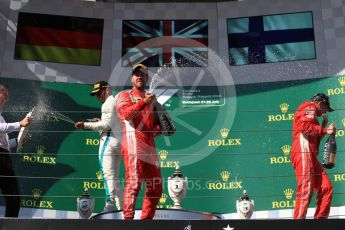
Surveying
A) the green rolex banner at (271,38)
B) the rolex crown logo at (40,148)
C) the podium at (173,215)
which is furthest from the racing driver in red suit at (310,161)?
the rolex crown logo at (40,148)

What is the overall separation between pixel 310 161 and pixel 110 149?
3.73ft

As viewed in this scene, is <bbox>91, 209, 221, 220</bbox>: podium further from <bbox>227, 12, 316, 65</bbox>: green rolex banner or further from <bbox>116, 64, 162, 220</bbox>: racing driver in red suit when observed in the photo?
<bbox>227, 12, 316, 65</bbox>: green rolex banner

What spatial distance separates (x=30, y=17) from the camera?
4879 millimetres

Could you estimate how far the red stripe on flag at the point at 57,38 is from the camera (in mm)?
4832

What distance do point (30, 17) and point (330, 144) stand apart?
105 inches

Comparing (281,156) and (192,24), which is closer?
(281,156)

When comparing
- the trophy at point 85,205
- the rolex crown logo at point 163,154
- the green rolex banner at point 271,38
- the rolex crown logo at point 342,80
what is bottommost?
the trophy at point 85,205

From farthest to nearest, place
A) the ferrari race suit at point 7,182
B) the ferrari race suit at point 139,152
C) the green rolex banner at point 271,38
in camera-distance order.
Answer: the green rolex banner at point 271,38 < the ferrari race suit at point 7,182 < the ferrari race suit at point 139,152

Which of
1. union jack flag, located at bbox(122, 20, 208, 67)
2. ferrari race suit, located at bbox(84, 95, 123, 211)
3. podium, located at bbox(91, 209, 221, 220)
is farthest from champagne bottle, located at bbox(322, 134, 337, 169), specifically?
union jack flag, located at bbox(122, 20, 208, 67)

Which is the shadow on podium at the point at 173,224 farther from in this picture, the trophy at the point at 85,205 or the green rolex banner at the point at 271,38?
the green rolex banner at the point at 271,38

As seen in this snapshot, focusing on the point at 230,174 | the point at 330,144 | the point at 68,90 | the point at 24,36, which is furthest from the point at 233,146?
the point at 24,36

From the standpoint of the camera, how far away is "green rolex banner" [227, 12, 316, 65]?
188 inches

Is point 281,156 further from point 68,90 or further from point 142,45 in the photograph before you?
point 68,90

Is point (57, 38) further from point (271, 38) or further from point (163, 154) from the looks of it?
point (271, 38)
